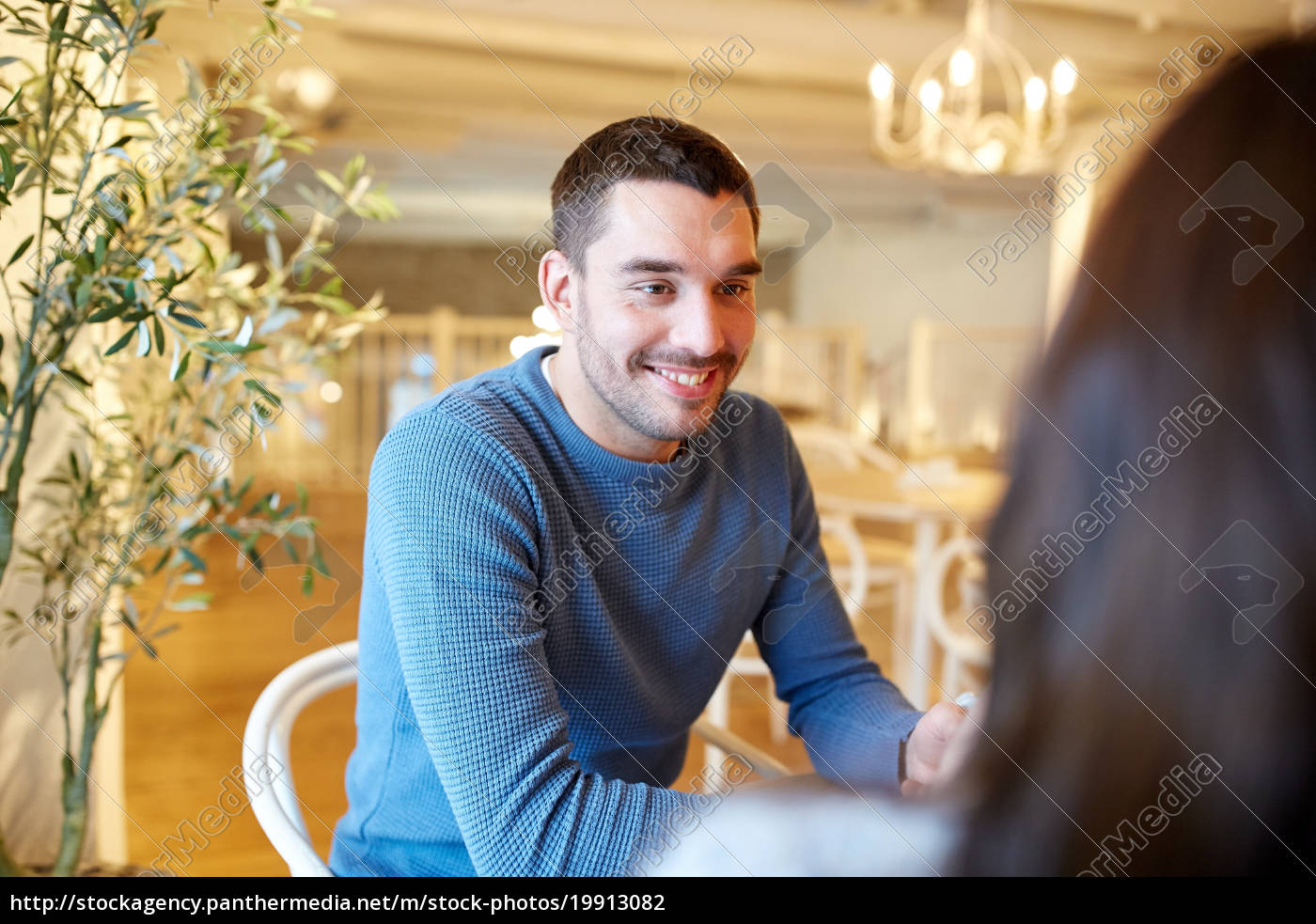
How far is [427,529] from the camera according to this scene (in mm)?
842

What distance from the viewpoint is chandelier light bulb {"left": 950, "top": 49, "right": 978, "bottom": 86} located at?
9.18 feet

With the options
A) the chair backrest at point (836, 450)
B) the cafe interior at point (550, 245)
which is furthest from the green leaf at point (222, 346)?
the chair backrest at point (836, 450)

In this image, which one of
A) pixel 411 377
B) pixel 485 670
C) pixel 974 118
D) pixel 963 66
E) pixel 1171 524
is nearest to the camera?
pixel 1171 524

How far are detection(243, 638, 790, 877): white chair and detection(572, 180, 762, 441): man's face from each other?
13.9 inches

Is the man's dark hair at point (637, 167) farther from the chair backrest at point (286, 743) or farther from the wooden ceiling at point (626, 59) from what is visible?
the wooden ceiling at point (626, 59)

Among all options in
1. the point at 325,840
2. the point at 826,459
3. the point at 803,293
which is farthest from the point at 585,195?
the point at 803,293

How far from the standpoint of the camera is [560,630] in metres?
0.95

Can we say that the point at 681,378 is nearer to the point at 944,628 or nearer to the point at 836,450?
the point at 944,628

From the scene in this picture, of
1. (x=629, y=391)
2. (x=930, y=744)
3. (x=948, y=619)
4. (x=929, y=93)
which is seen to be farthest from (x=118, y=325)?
(x=929, y=93)

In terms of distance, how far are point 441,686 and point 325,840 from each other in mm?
1452

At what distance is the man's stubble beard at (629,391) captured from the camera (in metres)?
1.00

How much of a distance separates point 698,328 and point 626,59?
458 cm

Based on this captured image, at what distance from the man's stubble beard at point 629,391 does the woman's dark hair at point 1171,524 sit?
0.59m

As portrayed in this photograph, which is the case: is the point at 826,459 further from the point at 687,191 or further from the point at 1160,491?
the point at 1160,491
